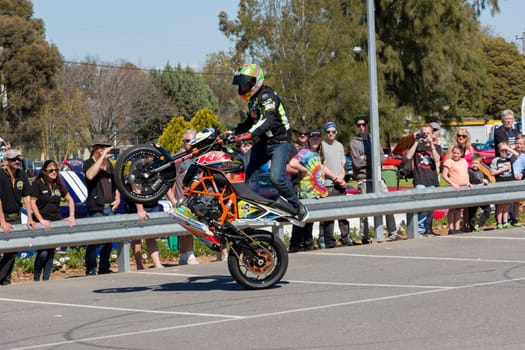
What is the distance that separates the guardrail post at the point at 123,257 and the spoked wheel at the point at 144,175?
284 centimetres

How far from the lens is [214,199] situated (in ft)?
33.7

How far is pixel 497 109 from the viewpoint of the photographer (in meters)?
87.9

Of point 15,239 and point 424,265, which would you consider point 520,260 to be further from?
point 15,239

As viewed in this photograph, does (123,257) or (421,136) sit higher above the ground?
(421,136)

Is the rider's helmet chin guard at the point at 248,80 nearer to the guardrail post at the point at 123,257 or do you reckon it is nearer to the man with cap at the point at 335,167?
the guardrail post at the point at 123,257

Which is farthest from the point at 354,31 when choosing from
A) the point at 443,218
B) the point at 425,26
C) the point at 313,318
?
the point at 313,318

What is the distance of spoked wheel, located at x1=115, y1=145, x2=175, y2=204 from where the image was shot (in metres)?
10.2

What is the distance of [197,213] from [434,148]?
23.2 feet

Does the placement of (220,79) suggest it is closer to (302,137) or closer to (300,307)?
(302,137)

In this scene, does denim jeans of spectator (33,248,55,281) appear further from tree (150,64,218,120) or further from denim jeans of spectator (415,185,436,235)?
tree (150,64,218,120)

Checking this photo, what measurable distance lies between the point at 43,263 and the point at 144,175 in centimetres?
312

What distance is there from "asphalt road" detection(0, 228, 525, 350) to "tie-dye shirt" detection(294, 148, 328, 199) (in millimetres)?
1833

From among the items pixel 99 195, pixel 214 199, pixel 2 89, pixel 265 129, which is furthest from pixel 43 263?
pixel 2 89

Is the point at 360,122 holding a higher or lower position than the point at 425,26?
lower
